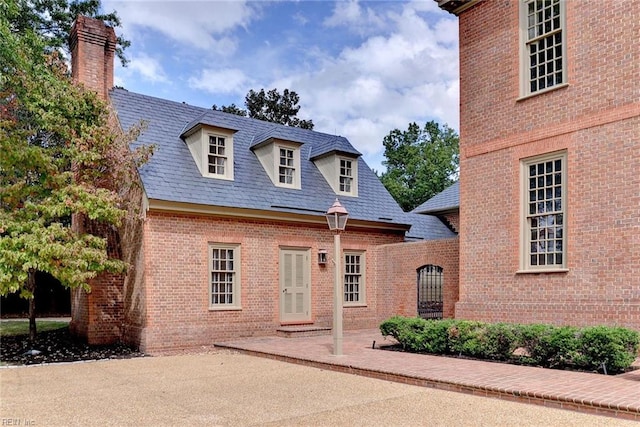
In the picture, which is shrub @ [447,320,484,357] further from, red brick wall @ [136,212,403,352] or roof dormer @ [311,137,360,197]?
roof dormer @ [311,137,360,197]

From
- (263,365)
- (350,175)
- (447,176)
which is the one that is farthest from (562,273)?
(447,176)

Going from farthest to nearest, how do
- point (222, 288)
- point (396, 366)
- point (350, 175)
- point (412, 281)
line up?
point (350, 175), point (412, 281), point (222, 288), point (396, 366)

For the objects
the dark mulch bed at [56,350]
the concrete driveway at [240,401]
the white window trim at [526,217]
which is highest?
the white window trim at [526,217]

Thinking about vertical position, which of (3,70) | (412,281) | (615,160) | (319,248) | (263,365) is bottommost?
(263,365)

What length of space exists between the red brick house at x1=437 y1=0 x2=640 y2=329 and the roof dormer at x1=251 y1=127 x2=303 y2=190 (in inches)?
216

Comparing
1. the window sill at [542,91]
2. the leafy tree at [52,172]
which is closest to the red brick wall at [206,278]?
the leafy tree at [52,172]

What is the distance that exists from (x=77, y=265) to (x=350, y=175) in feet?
30.9

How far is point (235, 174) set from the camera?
14883 mm

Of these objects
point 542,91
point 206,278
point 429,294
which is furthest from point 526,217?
point 206,278

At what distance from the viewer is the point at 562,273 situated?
10.2 meters

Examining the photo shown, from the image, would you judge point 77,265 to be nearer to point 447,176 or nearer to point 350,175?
point 350,175

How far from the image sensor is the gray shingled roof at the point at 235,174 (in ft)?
43.7

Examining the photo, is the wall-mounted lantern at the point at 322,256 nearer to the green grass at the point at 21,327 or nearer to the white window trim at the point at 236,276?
the white window trim at the point at 236,276

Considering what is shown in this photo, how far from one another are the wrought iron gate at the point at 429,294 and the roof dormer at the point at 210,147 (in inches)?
269
